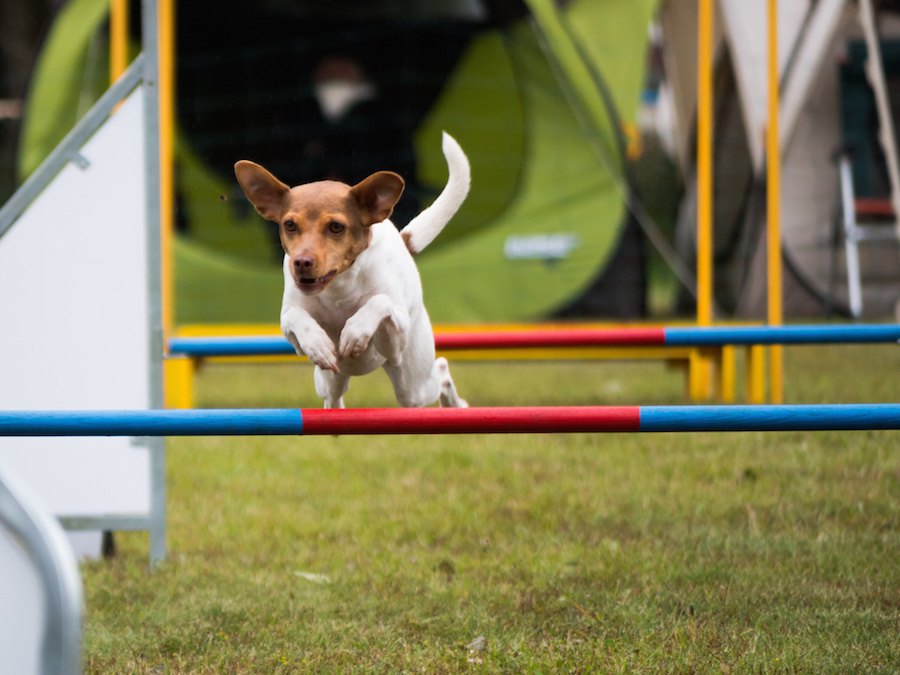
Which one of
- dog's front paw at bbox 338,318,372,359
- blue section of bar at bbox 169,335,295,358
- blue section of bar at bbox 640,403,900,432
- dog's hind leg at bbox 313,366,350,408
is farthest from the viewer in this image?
blue section of bar at bbox 169,335,295,358

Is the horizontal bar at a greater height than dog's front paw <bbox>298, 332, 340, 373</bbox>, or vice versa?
the horizontal bar

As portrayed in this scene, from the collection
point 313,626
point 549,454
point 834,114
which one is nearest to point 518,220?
point 549,454

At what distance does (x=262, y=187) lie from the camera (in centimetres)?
204

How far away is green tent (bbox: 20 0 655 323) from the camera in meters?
6.55

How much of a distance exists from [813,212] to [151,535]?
643cm

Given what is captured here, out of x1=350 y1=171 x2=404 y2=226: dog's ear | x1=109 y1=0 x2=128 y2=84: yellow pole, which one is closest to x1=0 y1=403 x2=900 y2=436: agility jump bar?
x1=350 y1=171 x2=404 y2=226: dog's ear

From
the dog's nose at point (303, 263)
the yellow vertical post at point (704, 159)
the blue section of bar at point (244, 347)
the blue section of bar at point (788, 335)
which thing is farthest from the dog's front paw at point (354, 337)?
the yellow vertical post at point (704, 159)

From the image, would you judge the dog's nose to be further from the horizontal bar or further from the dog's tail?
the horizontal bar

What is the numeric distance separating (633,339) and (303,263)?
1.34 metres

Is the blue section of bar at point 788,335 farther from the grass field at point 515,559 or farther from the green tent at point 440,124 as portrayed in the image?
the green tent at point 440,124

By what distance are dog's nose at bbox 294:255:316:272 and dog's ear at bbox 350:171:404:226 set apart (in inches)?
6.5

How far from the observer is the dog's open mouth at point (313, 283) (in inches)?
77.0

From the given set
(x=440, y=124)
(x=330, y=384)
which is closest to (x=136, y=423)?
(x=330, y=384)

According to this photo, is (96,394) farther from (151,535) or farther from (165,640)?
(165,640)
